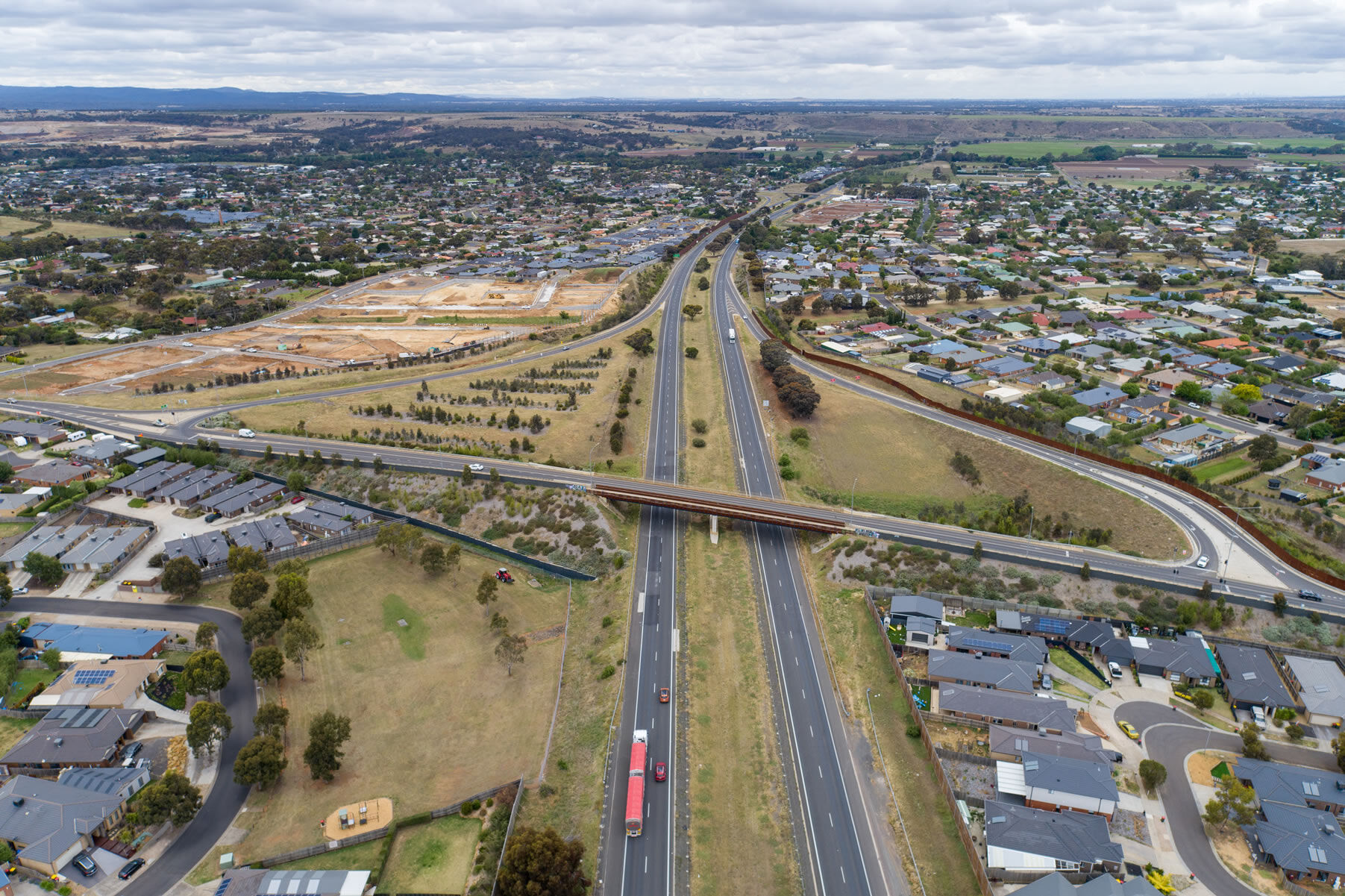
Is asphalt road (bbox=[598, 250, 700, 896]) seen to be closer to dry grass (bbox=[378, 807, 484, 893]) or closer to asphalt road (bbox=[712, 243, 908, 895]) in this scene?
asphalt road (bbox=[712, 243, 908, 895])

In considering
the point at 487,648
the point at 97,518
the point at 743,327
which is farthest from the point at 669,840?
the point at 743,327

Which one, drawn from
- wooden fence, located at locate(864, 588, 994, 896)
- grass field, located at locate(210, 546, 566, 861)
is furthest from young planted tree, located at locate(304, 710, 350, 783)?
wooden fence, located at locate(864, 588, 994, 896)

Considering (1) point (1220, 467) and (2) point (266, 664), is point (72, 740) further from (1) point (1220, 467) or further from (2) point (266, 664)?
(1) point (1220, 467)

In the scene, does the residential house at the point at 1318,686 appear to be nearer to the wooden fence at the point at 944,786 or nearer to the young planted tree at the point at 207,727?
the wooden fence at the point at 944,786

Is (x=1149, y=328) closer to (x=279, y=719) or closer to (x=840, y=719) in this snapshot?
(x=840, y=719)

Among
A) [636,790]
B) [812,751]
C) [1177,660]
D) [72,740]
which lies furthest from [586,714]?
[1177,660]
